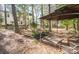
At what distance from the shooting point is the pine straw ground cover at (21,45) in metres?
5.16

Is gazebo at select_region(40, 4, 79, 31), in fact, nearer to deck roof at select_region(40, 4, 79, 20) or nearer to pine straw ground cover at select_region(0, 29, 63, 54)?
deck roof at select_region(40, 4, 79, 20)

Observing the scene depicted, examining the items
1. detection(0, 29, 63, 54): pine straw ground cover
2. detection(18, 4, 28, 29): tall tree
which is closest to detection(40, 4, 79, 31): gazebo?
detection(18, 4, 28, 29): tall tree

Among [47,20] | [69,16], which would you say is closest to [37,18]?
[47,20]

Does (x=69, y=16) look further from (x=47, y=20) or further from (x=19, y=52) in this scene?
(x=19, y=52)

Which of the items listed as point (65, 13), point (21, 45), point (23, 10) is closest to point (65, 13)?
point (65, 13)

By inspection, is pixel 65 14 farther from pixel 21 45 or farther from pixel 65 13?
pixel 21 45

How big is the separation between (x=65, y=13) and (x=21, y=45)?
82 cm

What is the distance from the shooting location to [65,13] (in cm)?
513

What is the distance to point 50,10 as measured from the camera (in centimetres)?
514

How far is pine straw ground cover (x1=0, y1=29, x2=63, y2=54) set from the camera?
5.16 meters

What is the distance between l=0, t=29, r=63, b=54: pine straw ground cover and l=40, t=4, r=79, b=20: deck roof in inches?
17.2

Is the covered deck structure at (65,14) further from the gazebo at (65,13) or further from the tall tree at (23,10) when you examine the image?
the tall tree at (23,10)

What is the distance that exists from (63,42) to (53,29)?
249mm
